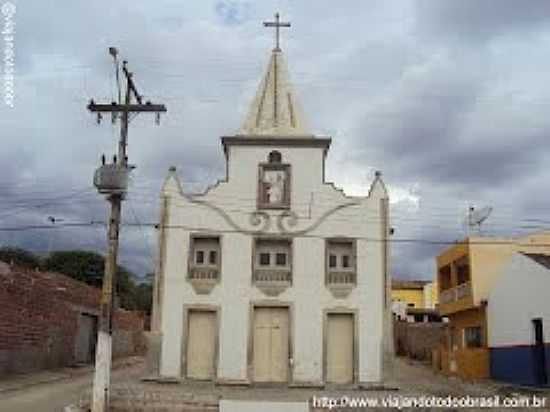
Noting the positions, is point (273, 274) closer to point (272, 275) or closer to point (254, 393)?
point (272, 275)

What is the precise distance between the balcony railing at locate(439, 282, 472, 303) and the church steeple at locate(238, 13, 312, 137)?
33.4 ft

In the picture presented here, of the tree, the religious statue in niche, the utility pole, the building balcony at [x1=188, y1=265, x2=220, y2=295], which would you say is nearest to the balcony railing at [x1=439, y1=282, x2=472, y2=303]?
the religious statue in niche

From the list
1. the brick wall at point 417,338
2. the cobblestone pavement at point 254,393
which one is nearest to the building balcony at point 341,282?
the cobblestone pavement at point 254,393

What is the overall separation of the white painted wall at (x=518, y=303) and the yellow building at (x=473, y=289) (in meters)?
0.89

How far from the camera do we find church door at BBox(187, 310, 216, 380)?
2361 centimetres

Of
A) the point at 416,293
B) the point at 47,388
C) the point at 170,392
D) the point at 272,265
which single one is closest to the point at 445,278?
the point at 272,265

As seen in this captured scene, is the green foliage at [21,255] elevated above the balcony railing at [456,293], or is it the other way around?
the green foliage at [21,255]

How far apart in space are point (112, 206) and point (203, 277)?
5.67m

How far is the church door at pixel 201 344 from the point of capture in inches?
930

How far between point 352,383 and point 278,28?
14790 millimetres

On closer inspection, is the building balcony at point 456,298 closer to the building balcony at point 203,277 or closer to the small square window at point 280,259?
the small square window at point 280,259

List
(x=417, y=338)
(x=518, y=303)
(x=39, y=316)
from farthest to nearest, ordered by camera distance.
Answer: (x=417, y=338)
(x=39, y=316)
(x=518, y=303)

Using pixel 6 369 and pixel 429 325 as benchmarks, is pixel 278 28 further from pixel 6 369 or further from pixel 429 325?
pixel 429 325

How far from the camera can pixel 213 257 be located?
80.6 ft
